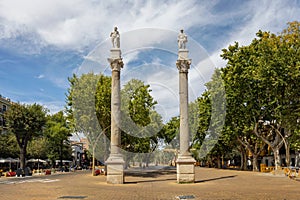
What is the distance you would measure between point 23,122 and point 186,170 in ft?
112

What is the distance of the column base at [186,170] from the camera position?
25.4 m

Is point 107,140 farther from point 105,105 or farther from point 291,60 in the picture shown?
point 291,60

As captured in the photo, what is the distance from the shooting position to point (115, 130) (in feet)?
86.4

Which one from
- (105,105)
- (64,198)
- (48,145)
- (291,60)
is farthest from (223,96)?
(48,145)

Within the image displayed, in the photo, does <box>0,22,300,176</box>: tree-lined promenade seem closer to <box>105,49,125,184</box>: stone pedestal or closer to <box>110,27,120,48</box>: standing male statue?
<box>105,49,125,184</box>: stone pedestal

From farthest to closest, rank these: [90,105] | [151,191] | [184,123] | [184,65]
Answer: [90,105] → [184,65] → [184,123] → [151,191]

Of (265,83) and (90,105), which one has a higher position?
(265,83)

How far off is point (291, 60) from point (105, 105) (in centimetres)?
2075

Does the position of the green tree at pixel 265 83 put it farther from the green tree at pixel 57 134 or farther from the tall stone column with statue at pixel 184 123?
the green tree at pixel 57 134

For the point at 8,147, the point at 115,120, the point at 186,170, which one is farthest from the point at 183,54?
the point at 8,147

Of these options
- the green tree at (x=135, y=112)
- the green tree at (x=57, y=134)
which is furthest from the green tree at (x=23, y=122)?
the green tree at (x=135, y=112)

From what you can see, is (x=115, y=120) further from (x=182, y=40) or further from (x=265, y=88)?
(x=265, y=88)

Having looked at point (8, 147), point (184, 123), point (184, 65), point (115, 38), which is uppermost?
point (115, 38)

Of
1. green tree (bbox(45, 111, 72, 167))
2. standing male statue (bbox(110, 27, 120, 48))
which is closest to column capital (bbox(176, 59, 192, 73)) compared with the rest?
standing male statue (bbox(110, 27, 120, 48))
